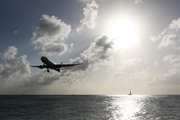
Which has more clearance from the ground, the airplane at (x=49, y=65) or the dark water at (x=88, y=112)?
the airplane at (x=49, y=65)

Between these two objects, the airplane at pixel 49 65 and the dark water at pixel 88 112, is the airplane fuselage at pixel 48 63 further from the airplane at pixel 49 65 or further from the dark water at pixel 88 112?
the dark water at pixel 88 112

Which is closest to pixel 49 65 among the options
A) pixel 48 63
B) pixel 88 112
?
A: pixel 48 63

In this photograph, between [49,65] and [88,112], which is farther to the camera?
[49,65]

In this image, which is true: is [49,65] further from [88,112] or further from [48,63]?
[88,112]

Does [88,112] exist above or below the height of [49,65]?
below

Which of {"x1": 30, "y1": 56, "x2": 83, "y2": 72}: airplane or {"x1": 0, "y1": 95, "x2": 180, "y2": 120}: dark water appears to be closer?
{"x1": 0, "y1": 95, "x2": 180, "y2": 120}: dark water

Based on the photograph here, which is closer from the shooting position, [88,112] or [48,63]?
[88,112]

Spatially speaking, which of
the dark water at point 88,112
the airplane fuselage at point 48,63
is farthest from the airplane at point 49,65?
the dark water at point 88,112

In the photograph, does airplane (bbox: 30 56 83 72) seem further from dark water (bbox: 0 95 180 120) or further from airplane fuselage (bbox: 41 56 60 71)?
dark water (bbox: 0 95 180 120)

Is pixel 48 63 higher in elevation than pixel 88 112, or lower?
higher

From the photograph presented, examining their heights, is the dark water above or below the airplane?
below

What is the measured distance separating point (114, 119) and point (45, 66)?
44.7 metres

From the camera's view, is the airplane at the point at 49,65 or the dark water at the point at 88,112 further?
the airplane at the point at 49,65

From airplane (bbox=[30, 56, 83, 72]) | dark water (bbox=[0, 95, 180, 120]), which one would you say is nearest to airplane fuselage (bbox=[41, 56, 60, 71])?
airplane (bbox=[30, 56, 83, 72])
